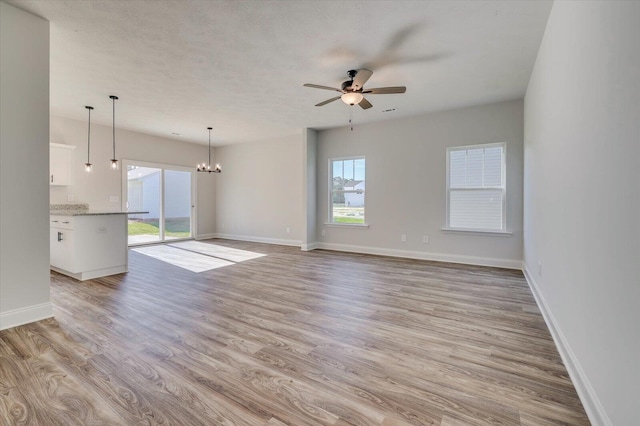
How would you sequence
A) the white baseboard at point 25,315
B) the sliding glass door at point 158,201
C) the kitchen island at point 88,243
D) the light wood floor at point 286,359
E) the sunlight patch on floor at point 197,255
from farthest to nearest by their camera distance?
the sliding glass door at point 158,201 < the sunlight patch on floor at point 197,255 < the kitchen island at point 88,243 < the white baseboard at point 25,315 < the light wood floor at point 286,359

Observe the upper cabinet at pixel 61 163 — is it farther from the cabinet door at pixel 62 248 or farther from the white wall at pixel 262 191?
the white wall at pixel 262 191

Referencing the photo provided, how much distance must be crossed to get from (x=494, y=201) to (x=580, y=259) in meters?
3.57

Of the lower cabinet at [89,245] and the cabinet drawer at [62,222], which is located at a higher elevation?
the cabinet drawer at [62,222]

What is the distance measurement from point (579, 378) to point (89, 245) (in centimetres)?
535

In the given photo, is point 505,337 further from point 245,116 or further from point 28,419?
point 245,116

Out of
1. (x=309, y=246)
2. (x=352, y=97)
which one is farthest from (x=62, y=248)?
(x=352, y=97)

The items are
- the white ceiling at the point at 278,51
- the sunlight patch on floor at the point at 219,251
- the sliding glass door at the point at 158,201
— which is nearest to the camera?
the white ceiling at the point at 278,51

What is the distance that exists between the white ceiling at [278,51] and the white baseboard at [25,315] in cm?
266

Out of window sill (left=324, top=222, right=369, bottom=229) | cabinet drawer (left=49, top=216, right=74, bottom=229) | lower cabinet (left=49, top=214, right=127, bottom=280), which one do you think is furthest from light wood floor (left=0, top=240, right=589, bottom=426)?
window sill (left=324, top=222, right=369, bottom=229)

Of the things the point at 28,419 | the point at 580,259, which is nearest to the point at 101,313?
the point at 28,419

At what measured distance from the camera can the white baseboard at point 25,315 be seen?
2.47 m

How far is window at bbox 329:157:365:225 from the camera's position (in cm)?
636

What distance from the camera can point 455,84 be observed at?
412 cm

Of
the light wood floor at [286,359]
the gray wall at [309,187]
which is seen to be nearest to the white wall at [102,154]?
the light wood floor at [286,359]
